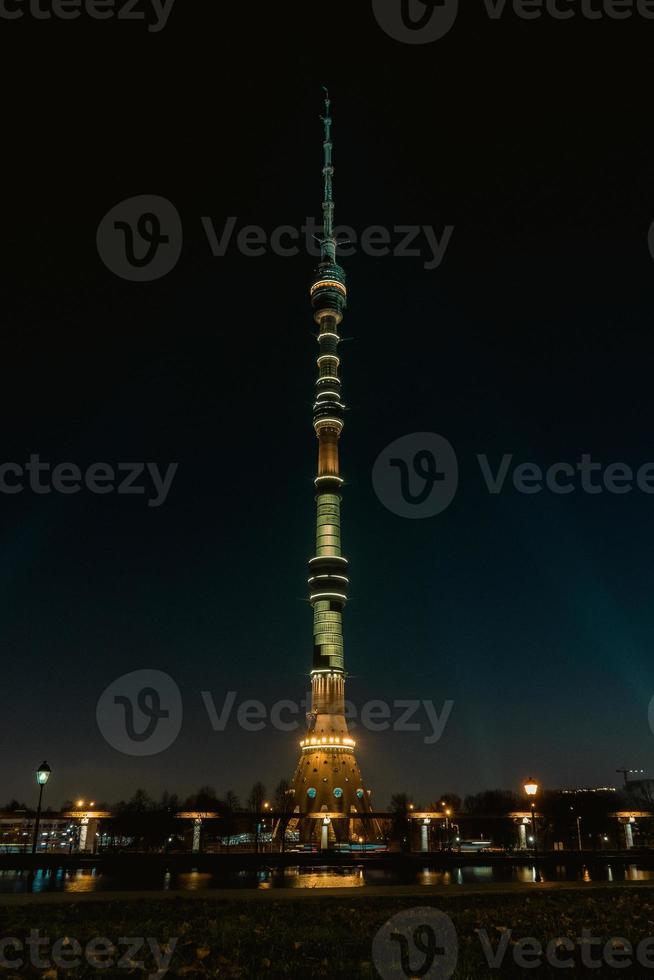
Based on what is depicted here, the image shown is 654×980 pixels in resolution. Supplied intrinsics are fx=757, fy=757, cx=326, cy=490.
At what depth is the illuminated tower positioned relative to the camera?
108 meters

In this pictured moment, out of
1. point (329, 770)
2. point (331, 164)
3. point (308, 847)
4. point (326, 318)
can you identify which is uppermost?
point (331, 164)

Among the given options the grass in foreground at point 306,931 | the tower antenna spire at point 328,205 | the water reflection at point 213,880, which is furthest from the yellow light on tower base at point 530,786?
the tower antenna spire at point 328,205

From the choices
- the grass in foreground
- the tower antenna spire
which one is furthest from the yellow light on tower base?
the tower antenna spire

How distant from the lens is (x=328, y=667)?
115562 mm

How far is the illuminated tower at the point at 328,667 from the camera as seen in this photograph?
108000 mm

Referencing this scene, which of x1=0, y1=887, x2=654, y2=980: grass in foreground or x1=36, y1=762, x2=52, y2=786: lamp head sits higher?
x1=36, y1=762, x2=52, y2=786: lamp head

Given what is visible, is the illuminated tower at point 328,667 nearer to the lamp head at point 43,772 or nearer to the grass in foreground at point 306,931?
the lamp head at point 43,772

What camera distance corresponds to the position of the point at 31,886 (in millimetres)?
26422

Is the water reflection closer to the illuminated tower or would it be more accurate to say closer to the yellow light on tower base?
the yellow light on tower base

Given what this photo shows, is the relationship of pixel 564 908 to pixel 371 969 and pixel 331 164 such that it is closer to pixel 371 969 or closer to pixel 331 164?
pixel 371 969

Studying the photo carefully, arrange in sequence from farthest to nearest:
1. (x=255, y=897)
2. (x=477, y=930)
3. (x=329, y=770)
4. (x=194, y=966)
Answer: (x=329, y=770) → (x=255, y=897) → (x=477, y=930) → (x=194, y=966)

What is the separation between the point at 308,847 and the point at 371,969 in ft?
253

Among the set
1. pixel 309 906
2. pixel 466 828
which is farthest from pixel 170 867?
pixel 466 828

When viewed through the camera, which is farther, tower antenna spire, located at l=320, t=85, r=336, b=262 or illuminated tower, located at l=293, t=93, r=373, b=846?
tower antenna spire, located at l=320, t=85, r=336, b=262
